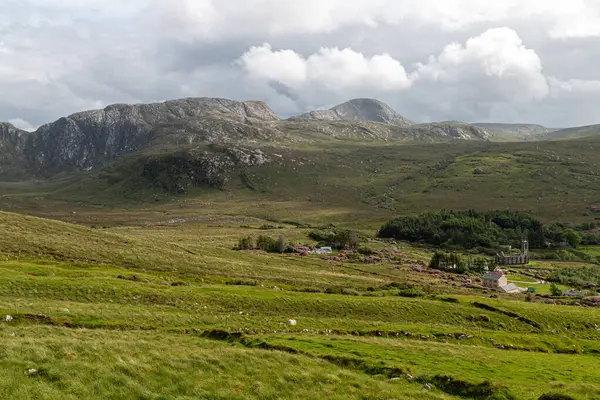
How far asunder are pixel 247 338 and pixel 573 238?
628 feet

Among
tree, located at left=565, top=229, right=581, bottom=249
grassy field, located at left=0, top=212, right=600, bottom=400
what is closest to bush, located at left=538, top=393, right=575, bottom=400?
grassy field, located at left=0, top=212, right=600, bottom=400

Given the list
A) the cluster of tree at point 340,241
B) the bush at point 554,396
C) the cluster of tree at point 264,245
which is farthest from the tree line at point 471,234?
the bush at point 554,396

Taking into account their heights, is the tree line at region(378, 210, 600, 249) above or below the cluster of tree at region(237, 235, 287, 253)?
below

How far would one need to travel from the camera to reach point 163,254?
85.9m

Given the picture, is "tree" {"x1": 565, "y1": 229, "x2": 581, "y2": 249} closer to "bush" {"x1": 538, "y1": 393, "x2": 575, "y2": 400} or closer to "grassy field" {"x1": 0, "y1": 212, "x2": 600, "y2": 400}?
"grassy field" {"x1": 0, "y1": 212, "x2": 600, "y2": 400}

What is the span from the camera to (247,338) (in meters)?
33.1

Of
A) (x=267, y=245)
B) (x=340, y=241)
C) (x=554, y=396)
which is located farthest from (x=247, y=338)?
(x=340, y=241)

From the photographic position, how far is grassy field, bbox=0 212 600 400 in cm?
2228

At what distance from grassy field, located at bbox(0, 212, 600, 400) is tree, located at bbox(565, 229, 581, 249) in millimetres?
143878

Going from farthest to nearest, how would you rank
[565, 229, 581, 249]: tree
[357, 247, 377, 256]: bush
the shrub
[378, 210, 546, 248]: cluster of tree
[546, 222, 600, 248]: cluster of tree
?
[546, 222, 600, 248]: cluster of tree < [565, 229, 581, 249]: tree < [378, 210, 546, 248]: cluster of tree < [357, 247, 377, 256]: bush < the shrub

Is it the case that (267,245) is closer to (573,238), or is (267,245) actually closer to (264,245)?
(264,245)

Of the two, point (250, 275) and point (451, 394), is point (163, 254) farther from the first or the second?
point (451, 394)

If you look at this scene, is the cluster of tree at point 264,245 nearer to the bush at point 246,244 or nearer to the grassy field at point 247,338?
the bush at point 246,244

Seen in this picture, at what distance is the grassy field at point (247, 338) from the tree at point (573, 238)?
143878 mm
